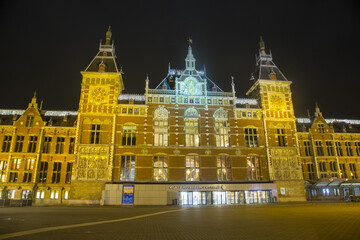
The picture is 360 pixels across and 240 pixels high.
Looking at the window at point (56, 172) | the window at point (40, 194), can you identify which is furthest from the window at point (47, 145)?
the window at point (40, 194)

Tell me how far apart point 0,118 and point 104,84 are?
20.2 m

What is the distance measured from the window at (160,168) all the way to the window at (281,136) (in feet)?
65.1

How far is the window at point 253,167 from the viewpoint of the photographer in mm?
40156

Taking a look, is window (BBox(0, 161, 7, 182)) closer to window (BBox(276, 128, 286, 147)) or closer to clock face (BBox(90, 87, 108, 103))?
clock face (BBox(90, 87, 108, 103))

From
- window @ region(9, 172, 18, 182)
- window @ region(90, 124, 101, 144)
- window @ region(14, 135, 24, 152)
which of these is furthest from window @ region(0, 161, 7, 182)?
window @ region(90, 124, 101, 144)

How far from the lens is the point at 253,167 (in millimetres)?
40500

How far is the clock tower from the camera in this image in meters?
40.0

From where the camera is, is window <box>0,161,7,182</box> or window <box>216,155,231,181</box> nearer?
window <box>216,155,231,181</box>

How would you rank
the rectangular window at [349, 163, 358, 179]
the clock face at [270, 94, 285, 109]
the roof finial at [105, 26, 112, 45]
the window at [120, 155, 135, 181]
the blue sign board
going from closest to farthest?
the blue sign board → the window at [120, 155, 135, 181] → the clock face at [270, 94, 285, 109] → the roof finial at [105, 26, 112, 45] → the rectangular window at [349, 163, 358, 179]

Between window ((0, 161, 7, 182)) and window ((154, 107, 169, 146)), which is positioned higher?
window ((154, 107, 169, 146))

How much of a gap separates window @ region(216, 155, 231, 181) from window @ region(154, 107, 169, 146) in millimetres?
9026

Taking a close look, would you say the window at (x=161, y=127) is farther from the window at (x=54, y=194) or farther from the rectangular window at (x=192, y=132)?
the window at (x=54, y=194)

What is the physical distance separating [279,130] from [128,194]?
2752 centimetres

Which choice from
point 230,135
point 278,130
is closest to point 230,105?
point 230,135
